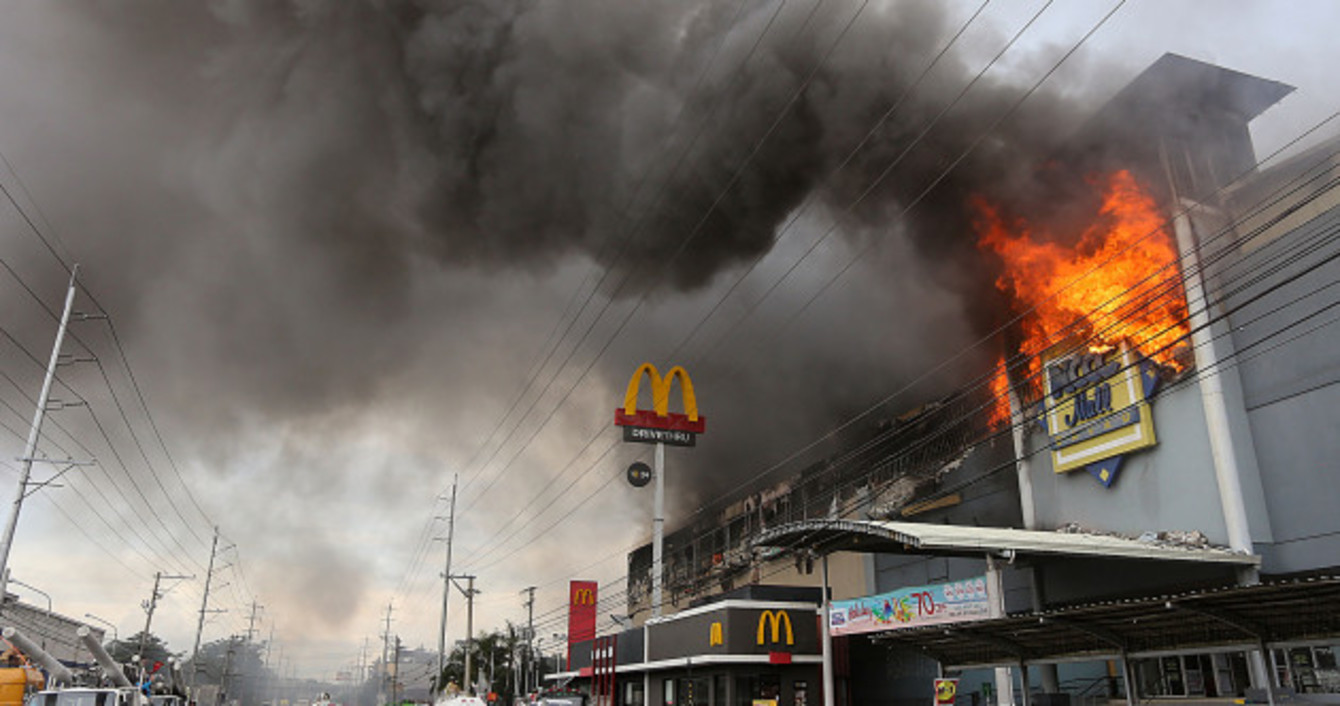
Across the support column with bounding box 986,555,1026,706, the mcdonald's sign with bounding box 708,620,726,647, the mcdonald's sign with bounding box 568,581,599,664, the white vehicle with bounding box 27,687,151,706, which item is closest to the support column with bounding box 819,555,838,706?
the support column with bounding box 986,555,1026,706

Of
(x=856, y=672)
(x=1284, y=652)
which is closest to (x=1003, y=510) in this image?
(x=856, y=672)

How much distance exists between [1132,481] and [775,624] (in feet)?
38.8

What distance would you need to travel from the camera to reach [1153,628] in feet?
47.4

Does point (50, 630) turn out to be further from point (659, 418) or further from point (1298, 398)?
point (1298, 398)

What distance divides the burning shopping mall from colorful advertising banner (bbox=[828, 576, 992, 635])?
6 cm

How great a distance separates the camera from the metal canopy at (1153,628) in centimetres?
1187

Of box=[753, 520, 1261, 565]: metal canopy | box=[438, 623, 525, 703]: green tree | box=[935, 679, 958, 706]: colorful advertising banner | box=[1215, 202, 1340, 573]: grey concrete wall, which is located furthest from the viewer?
box=[438, 623, 525, 703]: green tree

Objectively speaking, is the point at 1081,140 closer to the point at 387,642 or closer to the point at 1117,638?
the point at 1117,638

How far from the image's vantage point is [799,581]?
45625mm

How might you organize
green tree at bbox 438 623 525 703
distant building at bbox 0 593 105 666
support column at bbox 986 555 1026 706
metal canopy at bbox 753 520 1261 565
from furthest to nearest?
green tree at bbox 438 623 525 703, distant building at bbox 0 593 105 666, support column at bbox 986 555 1026 706, metal canopy at bbox 753 520 1261 565

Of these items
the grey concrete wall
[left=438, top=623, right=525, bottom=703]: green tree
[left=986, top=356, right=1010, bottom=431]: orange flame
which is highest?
[left=986, top=356, right=1010, bottom=431]: orange flame

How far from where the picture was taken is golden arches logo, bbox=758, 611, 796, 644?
92.0 feet

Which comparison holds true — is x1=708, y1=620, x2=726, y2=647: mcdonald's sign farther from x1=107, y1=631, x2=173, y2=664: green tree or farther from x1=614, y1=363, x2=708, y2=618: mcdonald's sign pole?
x1=107, y1=631, x2=173, y2=664: green tree

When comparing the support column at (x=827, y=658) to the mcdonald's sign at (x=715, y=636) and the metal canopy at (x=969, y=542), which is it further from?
the mcdonald's sign at (x=715, y=636)
